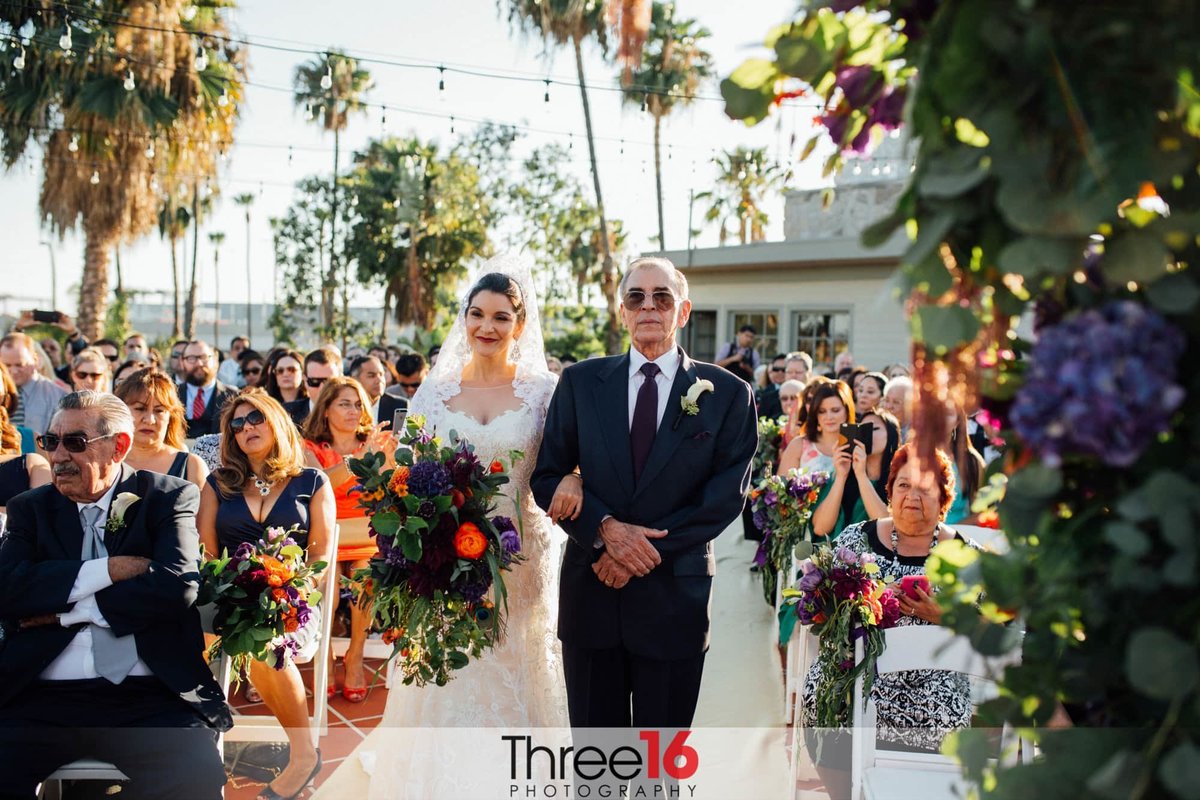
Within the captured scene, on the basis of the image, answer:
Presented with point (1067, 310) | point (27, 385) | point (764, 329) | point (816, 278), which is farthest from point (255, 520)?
point (764, 329)

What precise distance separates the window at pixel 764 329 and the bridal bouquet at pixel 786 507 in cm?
1426

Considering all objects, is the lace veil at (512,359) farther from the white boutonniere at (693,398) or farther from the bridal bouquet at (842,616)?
the bridal bouquet at (842,616)

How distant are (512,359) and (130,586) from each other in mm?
1996

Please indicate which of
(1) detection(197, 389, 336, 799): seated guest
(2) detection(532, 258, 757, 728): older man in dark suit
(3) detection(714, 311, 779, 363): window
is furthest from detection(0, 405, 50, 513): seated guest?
(3) detection(714, 311, 779, 363): window

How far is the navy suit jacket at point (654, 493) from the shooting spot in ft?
11.3

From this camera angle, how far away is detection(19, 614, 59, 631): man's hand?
3.28 meters

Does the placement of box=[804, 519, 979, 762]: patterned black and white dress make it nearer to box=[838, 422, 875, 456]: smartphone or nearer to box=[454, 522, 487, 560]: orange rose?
box=[838, 422, 875, 456]: smartphone

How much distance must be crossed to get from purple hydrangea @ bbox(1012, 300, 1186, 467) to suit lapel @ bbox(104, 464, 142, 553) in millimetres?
3311

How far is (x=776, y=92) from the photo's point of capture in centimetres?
118

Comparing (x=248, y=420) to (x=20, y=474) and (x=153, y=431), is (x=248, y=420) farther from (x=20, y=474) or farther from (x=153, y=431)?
(x=20, y=474)

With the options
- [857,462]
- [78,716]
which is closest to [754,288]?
[857,462]

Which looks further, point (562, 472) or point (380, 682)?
point (380, 682)

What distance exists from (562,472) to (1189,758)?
9.43ft

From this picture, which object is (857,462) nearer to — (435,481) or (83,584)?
(435,481)
